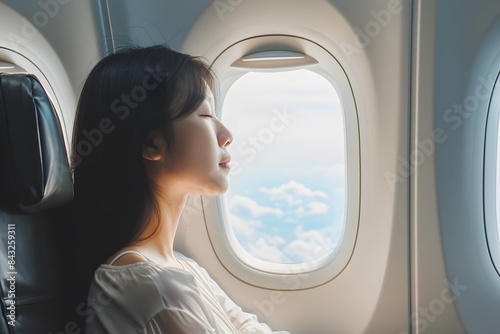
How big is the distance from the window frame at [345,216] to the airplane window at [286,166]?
3 centimetres

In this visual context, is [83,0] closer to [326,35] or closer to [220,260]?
[326,35]

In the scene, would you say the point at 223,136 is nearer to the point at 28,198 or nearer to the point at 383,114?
the point at 28,198

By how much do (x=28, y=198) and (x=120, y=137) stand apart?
0.95ft

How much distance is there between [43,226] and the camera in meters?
1.48

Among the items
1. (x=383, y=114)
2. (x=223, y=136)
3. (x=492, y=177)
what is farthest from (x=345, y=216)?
(x=223, y=136)

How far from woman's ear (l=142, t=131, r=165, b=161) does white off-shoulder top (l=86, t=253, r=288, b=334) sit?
294 mm

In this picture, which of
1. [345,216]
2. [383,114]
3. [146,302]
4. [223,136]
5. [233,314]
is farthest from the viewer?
[345,216]

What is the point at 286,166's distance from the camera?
2455 mm

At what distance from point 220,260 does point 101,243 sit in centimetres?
92

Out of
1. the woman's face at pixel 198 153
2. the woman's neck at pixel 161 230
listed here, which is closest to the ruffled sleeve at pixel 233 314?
the woman's neck at pixel 161 230

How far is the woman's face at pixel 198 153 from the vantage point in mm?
1549

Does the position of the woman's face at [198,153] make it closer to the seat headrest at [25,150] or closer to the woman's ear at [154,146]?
the woman's ear at [154,146]

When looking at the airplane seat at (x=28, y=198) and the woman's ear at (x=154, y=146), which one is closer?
the airplane seat at (x=28, y=198)

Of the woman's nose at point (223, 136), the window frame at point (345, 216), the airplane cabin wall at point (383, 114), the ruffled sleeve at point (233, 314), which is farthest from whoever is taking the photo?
Answer: the window frame at point (345, 216)
